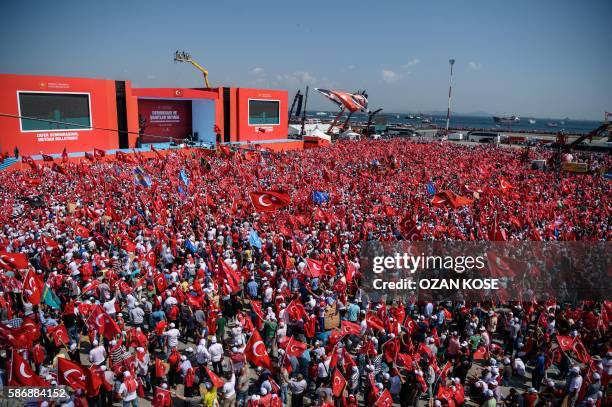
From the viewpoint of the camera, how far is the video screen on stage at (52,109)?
92.0 feet

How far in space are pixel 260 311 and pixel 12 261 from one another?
6.71 meters

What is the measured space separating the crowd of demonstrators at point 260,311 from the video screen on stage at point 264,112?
2568 cm

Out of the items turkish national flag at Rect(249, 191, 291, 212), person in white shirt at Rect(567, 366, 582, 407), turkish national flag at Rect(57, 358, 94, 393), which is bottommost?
person in white shirt at Rect(567, 366, 582, 407)

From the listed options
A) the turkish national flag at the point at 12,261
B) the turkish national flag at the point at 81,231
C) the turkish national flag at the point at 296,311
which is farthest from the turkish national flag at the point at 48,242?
the turkish national flag at the point at 296,311

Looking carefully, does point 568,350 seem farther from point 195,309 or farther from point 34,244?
point 34,244

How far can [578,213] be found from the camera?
18.8 m

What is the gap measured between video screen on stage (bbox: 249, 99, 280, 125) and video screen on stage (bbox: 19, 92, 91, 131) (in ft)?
55.6

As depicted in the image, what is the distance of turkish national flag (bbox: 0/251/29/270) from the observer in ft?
34.0

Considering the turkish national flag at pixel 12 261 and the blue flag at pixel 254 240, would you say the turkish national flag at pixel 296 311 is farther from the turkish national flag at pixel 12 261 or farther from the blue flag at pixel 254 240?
the turkish national flag at pixel 12 261

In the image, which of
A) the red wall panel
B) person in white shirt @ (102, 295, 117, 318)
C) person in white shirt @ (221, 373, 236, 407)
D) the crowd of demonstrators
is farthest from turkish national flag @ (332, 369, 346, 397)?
the red wall panel

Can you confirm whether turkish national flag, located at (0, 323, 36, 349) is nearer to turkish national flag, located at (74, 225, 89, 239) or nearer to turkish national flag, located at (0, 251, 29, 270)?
turkish national flag, located at (0, 251, 29, 270)

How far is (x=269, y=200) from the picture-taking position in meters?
13.9

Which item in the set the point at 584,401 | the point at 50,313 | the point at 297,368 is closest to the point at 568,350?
the point at 584,401

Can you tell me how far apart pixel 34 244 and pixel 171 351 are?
23.7 feet
